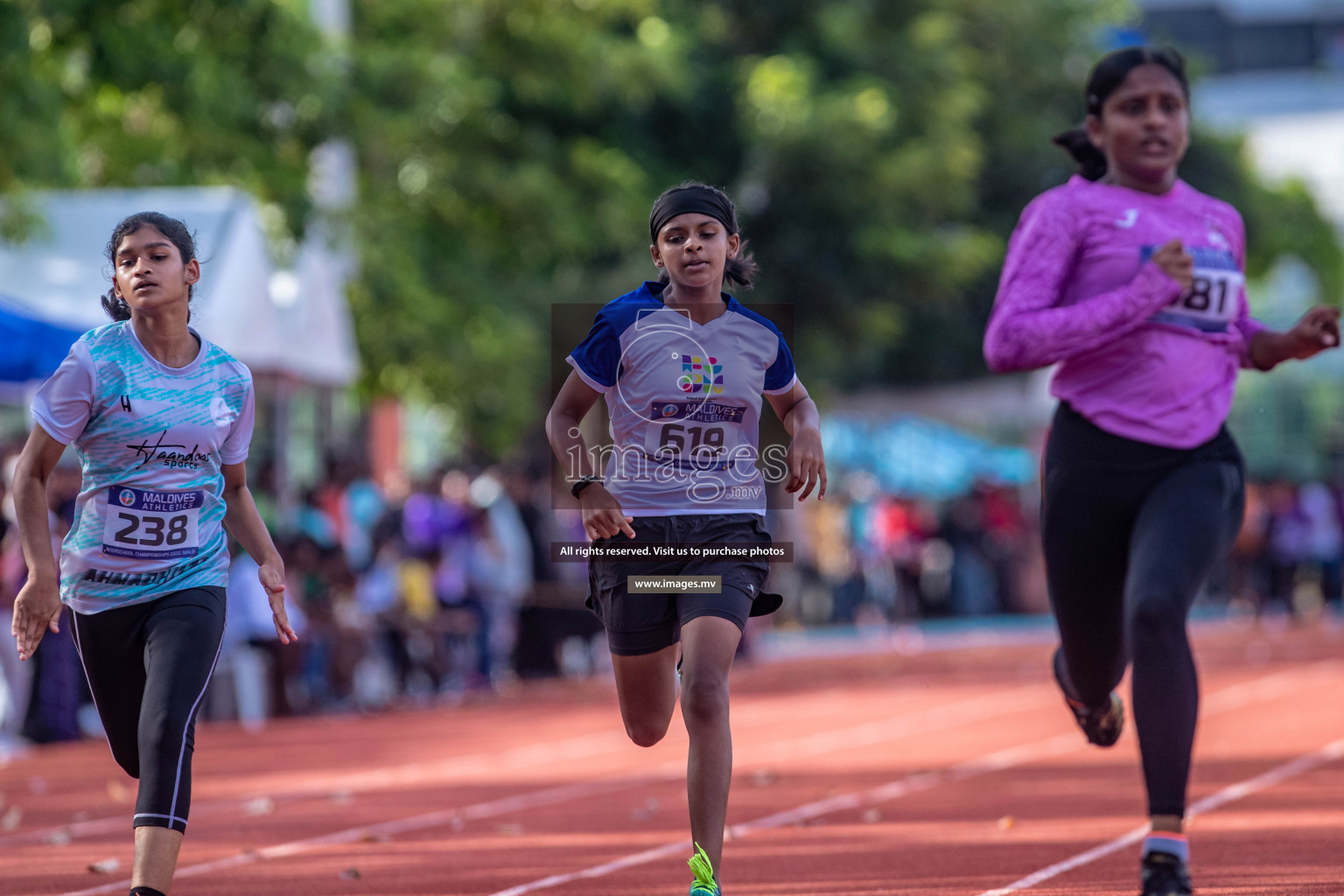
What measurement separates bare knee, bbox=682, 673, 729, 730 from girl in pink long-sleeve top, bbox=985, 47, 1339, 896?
105 cm

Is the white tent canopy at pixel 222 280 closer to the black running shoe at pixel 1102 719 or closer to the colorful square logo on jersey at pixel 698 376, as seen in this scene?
the black running shoe at pixel 1102 719

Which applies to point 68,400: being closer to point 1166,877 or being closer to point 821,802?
point 1166,877

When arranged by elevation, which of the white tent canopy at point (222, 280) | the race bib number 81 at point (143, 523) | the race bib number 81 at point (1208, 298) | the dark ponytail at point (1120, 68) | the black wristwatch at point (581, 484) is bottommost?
the race bib number 81 at point (143, 523)

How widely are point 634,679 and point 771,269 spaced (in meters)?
19.8

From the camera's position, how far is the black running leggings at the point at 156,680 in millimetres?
5086

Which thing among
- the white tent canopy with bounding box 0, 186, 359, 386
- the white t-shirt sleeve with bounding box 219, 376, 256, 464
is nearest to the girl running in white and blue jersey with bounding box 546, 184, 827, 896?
the white t-shirt sleeve with bounding box 219, 376, 256, 464

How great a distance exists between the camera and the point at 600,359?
17.5 feet

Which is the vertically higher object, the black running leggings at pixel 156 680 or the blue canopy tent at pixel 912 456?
the blue canopy tent at pixel 912 456

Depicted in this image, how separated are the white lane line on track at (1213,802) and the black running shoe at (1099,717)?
19.8 inches

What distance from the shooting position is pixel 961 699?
50.3ft

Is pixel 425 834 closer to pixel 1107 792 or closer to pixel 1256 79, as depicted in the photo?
pixel 1107 792

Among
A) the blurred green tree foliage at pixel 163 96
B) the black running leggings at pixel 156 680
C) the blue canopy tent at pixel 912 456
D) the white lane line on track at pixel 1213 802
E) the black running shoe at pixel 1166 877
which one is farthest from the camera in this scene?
the blue canopy tent at pixel 912 456

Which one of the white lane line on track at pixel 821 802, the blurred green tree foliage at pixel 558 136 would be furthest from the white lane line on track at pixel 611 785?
the blurred green tree foliage at pixel 558 136

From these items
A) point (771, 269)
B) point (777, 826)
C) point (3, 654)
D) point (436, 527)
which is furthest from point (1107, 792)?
point (771, 269)
